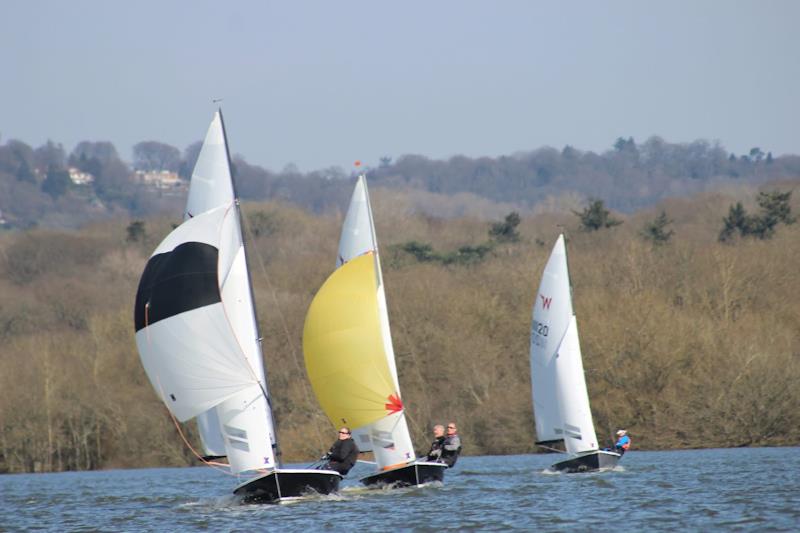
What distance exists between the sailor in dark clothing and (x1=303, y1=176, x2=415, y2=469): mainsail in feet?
2.67

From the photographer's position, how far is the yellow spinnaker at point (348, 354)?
28812mm

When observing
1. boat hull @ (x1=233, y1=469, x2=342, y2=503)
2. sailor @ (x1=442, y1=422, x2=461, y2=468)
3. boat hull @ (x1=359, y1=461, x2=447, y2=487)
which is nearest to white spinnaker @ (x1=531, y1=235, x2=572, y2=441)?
sailor @ (x1=442, y1=422, x2=461, y2=468)

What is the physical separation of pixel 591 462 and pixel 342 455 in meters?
8.15

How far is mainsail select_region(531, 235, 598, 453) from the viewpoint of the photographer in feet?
116

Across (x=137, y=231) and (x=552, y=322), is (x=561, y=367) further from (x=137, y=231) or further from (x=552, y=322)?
(x=137, y=231)

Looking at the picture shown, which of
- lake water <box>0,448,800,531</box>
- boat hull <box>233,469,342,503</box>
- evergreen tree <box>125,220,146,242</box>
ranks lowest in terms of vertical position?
lake water <box>0,448,800,531</box>

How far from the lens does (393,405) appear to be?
2920 centimetres

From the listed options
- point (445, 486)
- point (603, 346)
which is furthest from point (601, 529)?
point (603, 346)

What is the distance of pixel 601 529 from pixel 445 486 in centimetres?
952

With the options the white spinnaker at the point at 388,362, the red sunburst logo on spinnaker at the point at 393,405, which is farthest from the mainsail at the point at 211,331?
the white spinnaker at the point at 388,362

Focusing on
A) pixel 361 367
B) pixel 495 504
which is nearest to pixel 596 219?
pixel 361 367

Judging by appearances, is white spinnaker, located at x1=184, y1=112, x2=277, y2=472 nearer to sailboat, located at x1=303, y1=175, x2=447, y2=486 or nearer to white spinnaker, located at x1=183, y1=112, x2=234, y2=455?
white spinnaker, located at x1=183, y1=112, x2=234, y2=455

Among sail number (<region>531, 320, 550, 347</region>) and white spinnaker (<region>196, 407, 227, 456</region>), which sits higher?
sail number (<region>531, 320, 550, 347</region>)

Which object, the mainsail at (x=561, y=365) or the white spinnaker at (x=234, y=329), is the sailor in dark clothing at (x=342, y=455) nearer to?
the white spinnaker at (x=234, y=329)
